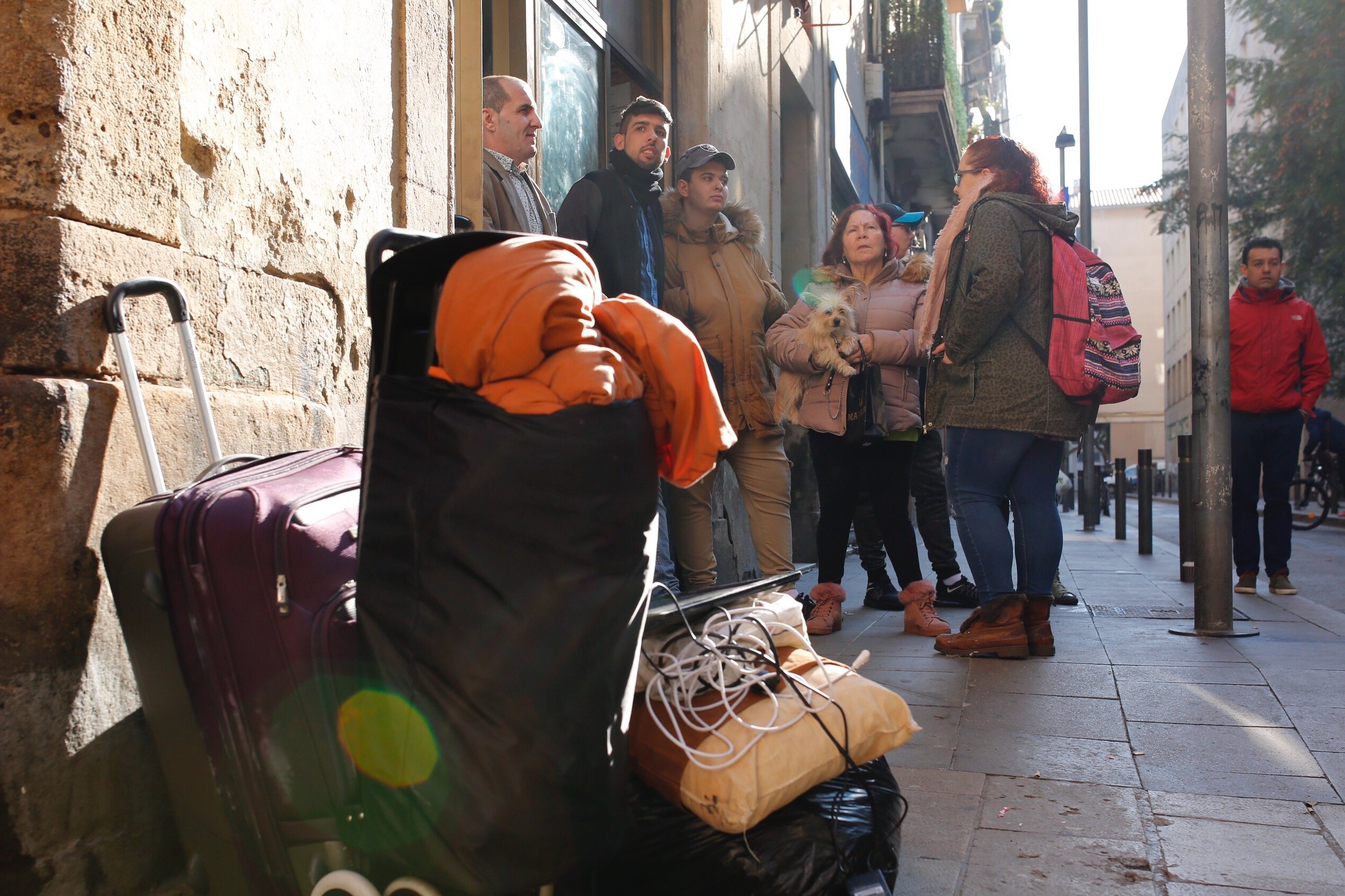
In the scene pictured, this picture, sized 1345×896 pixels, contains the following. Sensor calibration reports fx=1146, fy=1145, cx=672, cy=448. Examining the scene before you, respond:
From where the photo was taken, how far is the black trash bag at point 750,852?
75.7 inches

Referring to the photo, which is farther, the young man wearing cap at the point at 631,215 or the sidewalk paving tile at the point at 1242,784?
the young man wearing cap at the point at 631,215

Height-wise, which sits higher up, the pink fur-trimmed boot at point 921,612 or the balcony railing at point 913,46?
the balcony railing at point 913,46

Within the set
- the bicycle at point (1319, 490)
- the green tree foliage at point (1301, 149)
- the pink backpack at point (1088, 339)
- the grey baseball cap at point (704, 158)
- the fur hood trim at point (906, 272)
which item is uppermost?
the green tree foliage at point (1301, 149)

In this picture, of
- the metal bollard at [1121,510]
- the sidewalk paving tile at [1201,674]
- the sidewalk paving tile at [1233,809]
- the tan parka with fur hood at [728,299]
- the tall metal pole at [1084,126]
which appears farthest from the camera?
the tall metal pole at [1084,126]

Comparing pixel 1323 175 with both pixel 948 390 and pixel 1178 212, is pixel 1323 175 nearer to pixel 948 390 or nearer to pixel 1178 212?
pixel 1178 212

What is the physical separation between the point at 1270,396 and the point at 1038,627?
2967 millimetres

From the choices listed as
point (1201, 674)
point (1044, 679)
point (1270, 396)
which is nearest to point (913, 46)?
point (1270, 396)

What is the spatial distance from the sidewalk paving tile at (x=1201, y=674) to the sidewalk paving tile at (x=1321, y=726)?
0.41 metres

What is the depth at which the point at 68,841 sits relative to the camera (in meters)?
2.06

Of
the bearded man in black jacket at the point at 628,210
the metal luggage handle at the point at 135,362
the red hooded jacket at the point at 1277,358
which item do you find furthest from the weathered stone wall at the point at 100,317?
the red hooded jacket at the point at 1277,358

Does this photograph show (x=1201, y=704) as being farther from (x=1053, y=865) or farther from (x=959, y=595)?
(x=959, y=595)

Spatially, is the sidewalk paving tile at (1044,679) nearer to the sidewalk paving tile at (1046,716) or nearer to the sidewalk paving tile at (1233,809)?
the sidewalk paving tile at (1046,716)

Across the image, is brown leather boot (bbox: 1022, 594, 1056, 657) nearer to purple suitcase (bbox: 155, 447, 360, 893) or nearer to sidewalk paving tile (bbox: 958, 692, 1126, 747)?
sidewalk paving tile (bbox: 958, 692, 1126, 747)

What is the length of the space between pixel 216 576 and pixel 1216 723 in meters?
2.86
